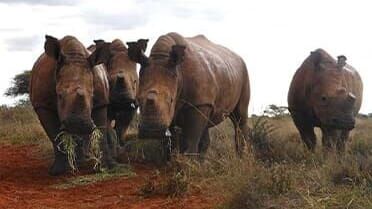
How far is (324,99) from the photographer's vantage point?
11570 millimetres

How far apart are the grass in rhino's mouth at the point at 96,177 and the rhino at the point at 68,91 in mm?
211

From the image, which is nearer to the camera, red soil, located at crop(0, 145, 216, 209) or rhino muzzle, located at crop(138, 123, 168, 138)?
red soil, located at crop(0, 145, 216, 209)

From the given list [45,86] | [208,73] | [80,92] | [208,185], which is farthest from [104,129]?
[208,185]

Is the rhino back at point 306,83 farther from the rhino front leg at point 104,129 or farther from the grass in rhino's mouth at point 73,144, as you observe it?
the grass in rhino's mouth at point 73,144

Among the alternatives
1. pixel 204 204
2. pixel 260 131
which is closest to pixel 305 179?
pixel 204 204

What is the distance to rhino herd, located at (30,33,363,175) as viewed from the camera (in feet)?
28.3

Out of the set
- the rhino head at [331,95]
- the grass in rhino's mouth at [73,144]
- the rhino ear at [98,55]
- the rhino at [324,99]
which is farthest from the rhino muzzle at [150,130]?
the rhino head at [331,95]

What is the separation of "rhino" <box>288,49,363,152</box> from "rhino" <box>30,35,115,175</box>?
3.72 meters

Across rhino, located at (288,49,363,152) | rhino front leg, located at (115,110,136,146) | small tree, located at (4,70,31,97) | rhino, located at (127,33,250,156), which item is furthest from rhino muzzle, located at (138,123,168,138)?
small tree, located at (4,70,31,97)

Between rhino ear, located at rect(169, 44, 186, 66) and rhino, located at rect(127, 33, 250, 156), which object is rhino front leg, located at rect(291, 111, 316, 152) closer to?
rhino, located at rect(127, 33, 250, 156)

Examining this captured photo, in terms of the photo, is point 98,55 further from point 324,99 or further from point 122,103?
point 324,99

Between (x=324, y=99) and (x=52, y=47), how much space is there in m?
4.79

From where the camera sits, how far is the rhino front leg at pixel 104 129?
9477 mm

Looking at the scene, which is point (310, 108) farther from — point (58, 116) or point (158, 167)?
point (58, 116)
